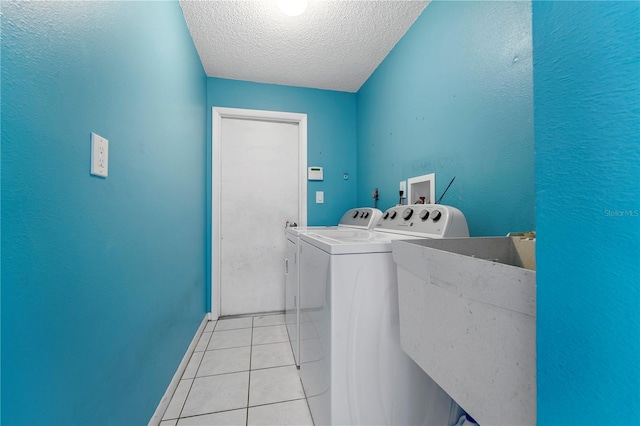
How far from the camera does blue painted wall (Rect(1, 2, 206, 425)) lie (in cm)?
50

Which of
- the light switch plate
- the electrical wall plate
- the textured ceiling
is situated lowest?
the light switch plate

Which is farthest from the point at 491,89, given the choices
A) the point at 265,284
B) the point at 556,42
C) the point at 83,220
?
the point at 265,284

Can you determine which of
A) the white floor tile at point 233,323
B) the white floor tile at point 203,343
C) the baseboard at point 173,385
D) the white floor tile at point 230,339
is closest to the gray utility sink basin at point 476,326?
the baseboard at point 173,385

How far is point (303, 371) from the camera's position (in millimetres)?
1394

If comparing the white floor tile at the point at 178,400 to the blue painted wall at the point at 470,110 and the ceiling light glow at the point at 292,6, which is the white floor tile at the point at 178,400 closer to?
the blue painted wall at the point at 470,110

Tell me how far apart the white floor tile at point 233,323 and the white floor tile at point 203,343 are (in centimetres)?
13

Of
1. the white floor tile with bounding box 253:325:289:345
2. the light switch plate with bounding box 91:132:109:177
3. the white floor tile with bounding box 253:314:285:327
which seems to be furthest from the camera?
the white floor tile with bounding box 253:314:285:327

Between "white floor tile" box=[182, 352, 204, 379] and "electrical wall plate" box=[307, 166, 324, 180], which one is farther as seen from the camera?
"electrical wall plate" box=[307, 166, 324, 180]

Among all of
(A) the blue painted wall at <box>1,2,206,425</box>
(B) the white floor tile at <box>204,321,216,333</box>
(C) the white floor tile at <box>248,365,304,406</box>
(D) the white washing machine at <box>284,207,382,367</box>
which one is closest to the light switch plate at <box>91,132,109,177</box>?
(A) the blue painted wall at <box>1,2,206,425</box>

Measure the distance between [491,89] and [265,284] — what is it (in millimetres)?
2369

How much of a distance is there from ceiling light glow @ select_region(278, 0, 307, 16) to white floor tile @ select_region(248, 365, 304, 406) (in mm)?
2297

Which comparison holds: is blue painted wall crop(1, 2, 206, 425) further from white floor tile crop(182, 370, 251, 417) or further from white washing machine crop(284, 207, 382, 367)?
white washing machine crop(284, 207, 382, 367)

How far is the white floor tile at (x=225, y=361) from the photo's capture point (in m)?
1.60

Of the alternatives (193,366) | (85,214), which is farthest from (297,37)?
(193,366)
